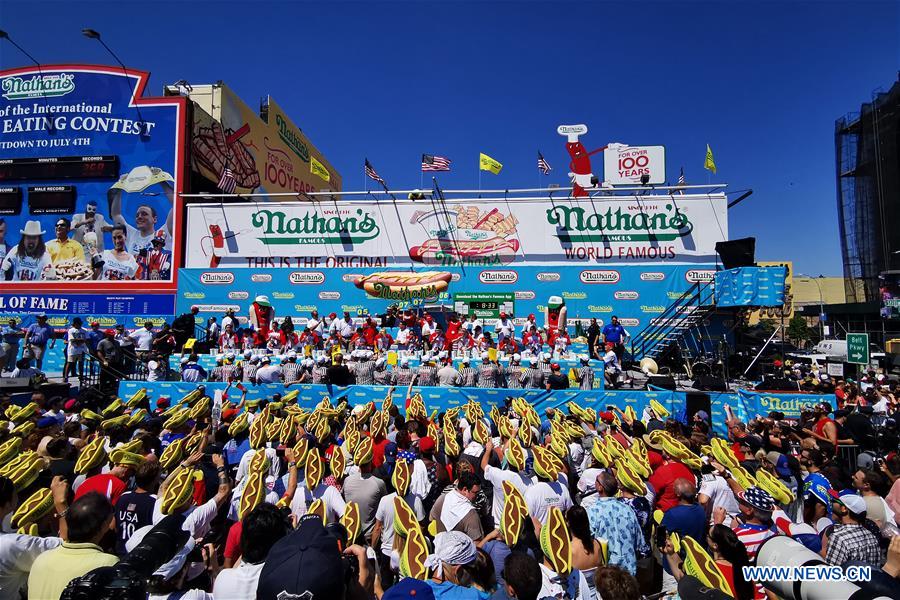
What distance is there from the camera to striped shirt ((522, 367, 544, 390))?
12648mm

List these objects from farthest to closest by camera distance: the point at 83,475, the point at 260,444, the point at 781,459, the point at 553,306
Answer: the point at 553,306, the point at 781,459, the point at 260,444, the point at 83,475

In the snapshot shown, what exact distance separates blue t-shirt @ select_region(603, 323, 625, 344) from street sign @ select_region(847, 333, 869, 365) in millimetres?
5997

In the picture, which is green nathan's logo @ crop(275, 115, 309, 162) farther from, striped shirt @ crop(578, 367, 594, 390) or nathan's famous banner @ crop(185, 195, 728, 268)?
striped shirt @ crop(578, 367, 594, 390)

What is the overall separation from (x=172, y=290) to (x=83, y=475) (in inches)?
742

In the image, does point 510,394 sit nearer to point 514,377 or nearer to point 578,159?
point 514,377

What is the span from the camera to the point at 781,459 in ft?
19.6

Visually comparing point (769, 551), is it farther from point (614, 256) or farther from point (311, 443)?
point (614, 256)

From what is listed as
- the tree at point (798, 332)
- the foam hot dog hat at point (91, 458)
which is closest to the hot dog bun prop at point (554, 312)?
the foam hot dog hat at point (91, 458)

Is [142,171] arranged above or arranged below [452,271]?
above

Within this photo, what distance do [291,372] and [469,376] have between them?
516 centimetres

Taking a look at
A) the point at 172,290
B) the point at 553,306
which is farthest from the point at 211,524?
the point at 172,290

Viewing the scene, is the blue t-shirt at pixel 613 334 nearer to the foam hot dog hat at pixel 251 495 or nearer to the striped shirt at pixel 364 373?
the striped shirt at pixel 364 373

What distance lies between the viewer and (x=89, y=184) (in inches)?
850

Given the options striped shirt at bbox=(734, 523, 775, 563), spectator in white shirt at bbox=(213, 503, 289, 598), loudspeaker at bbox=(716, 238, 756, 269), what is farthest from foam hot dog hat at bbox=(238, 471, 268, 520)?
loudspeaker at bbox=(716, 238, 756, 269)
